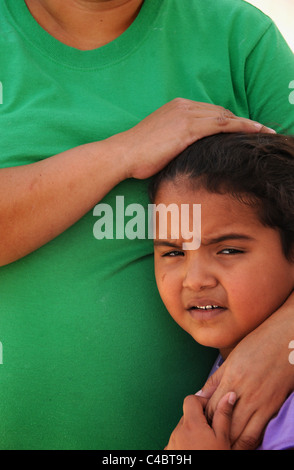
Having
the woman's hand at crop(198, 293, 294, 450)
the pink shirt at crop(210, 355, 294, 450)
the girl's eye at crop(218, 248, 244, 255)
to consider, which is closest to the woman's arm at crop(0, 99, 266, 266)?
the girl's eye at crop(218, 248, 244, 255)

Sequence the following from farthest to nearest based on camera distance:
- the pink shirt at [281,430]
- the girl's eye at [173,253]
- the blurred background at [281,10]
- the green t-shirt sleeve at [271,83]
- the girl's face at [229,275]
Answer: the blurred background at [281,10], the green t-shirt sleeve at [271,83], the girl's eye at [173,253], the girl's face at [229,275], the pink shirt at [281,430]

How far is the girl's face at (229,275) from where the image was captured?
1279 mm

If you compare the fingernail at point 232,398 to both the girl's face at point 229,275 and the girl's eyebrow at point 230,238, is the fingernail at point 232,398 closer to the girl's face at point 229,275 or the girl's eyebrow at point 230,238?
the girl's face at point 229,275

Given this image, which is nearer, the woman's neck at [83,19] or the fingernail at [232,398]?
the fingernail at [232,398]

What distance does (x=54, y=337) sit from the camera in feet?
4.49

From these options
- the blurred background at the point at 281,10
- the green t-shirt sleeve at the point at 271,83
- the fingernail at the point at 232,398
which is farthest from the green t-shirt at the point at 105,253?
the blurred background at the point at 281,10

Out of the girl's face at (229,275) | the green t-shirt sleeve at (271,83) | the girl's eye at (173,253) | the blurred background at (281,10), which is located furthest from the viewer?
the blurred background at (281,10)

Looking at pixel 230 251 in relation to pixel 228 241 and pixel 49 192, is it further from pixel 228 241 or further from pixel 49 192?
pixel 49 192

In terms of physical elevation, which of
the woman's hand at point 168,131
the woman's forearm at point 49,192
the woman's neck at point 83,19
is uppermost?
the woman's neck at point 83,19

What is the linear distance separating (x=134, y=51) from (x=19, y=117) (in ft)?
1.05

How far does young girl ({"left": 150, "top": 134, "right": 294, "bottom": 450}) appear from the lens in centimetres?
128

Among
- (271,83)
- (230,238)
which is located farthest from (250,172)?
(271,83)
